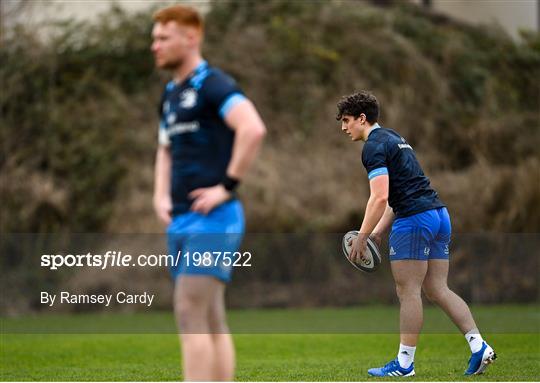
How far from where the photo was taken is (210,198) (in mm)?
5090

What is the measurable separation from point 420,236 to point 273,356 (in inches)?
126

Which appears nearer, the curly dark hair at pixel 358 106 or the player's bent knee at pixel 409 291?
the curly dark hair at pixel 358 106

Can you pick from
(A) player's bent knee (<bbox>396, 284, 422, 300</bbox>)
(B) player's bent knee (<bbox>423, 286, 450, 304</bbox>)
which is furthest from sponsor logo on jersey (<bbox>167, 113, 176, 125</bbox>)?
(B) player's bent knee (<bbox>423, 286, 450, 304</bbox>)

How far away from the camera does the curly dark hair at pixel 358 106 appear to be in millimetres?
7863

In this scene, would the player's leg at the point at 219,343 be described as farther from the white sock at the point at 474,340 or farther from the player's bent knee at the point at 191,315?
the white sock at the point at 474,340

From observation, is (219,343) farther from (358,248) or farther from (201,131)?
(358,248)

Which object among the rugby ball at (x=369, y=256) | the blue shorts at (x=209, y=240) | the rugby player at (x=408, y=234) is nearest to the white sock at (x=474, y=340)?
the rugby player at (x=408, y=234)

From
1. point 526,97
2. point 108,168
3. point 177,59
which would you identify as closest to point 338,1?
point 526,97

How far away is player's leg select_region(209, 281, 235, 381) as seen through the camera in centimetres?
526

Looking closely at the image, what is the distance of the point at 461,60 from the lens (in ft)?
83.7

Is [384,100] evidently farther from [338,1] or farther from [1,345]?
[1,345]

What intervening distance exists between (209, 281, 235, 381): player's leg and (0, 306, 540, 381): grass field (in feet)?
9.43

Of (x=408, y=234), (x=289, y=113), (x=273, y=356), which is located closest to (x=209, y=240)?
(x=408, y=234)

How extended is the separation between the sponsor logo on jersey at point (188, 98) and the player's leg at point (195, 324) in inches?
33.0
